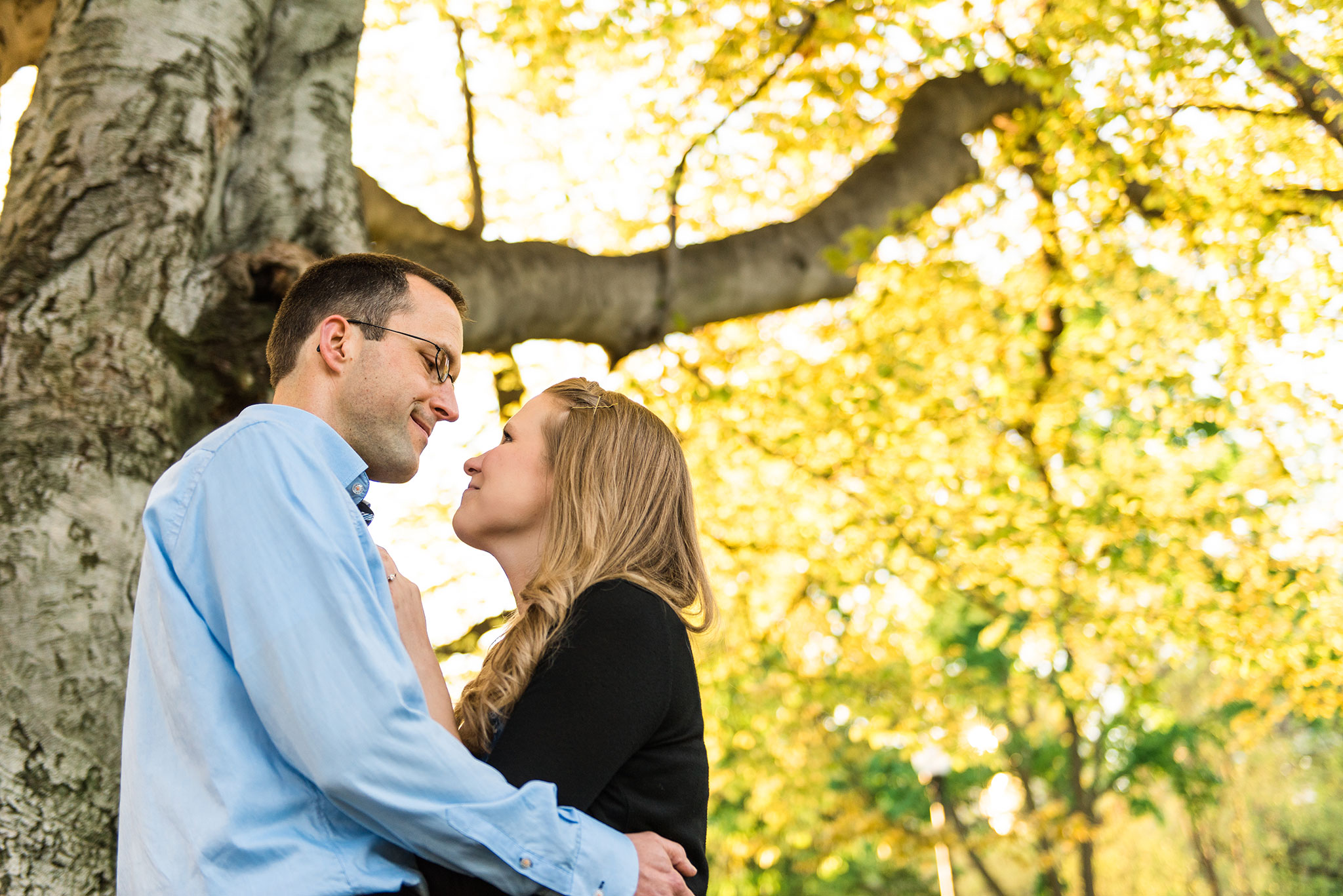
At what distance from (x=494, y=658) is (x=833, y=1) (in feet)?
18.4

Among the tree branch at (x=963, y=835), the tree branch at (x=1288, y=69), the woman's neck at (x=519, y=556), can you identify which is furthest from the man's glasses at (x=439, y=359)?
the tree branch at (x=963, y=835)

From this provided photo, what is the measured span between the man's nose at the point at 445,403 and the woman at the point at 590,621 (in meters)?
0.18

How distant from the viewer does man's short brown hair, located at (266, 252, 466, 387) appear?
2.31m

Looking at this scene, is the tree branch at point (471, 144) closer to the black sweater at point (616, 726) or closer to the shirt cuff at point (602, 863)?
the black sweater at point (616, 726)

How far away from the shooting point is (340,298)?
232 centimetres

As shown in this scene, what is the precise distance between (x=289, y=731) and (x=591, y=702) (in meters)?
0.55

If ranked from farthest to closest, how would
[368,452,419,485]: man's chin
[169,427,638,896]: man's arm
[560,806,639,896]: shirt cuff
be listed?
[368,452,419,485]: man's chin < [560,806,639,896]: shirt cuff < [169,427,638,896]: man's arm

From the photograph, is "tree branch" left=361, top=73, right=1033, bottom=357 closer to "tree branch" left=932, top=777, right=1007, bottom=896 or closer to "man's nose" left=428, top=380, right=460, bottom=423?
"man's nose" left=428, top=380, right=460, bottom=423

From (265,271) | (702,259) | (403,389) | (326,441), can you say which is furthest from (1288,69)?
(326,441)

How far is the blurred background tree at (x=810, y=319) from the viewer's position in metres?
2.96

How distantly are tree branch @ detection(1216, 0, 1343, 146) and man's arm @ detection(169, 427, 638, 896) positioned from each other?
6492mm

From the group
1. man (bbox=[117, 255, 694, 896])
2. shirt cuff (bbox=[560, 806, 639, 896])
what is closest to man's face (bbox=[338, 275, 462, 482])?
man (bbox=[117, 255, 694, 896])

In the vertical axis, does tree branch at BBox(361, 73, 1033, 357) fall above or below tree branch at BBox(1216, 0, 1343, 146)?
below

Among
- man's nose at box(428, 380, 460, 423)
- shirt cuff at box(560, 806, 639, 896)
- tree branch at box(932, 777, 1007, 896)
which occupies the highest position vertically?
man's nose at box(428, 380, 460, 423)
